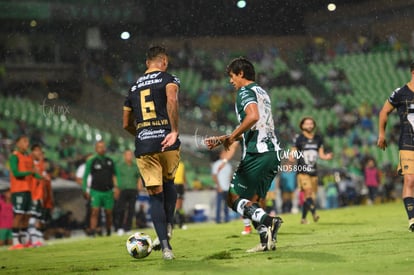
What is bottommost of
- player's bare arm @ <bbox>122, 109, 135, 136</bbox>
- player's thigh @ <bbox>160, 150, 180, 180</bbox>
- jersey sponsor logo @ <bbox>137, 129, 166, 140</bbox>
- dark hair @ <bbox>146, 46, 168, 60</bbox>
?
player's thigh @ <bbox>160, 150, 180, 180</bbox>

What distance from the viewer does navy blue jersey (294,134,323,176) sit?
14773mm

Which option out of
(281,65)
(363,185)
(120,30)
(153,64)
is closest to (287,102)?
(281,65)

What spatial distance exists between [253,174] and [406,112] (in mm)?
3055

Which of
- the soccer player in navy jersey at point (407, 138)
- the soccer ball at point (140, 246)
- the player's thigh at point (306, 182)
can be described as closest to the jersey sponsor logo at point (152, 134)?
the soccer ball at point (140, 246)

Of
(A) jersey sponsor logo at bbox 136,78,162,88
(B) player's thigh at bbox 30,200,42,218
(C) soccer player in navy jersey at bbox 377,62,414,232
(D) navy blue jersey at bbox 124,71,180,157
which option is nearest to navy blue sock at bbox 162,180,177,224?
(D) navy blue jersey at bbox 124,71,180,157

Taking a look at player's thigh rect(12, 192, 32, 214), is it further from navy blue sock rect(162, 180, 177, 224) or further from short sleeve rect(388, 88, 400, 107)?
short sleeve rect(388, 88, 400, 107)

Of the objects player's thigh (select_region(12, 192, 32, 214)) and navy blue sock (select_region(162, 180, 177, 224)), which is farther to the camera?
player's thigh (select_region(12, 192, 32, 214))

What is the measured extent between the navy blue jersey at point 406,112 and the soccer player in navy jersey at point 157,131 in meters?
3.48

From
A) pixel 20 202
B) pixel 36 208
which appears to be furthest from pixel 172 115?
pixel 36 208

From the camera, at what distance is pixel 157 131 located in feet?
26.9

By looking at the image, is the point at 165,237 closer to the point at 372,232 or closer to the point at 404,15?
the point at 372,232

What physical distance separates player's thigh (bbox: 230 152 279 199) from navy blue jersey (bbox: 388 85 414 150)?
105 inches

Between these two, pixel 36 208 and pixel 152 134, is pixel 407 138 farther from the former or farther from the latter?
pixel 36 208

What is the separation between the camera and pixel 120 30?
A: 20.0 m
